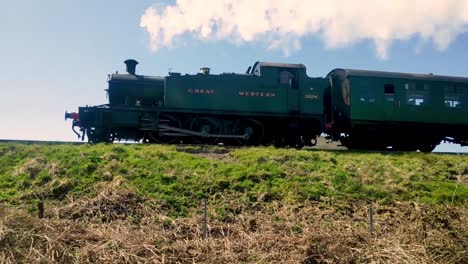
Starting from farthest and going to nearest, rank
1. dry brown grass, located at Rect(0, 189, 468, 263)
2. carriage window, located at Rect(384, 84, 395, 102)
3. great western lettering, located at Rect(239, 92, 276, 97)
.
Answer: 1. carriage window, located at Rect(384, 84, 395, 102)
2. great western lettering, located at Rect(239, 92, 276, 97)
3. dry brown grass, located at Rect(0, 189, 468, 263)

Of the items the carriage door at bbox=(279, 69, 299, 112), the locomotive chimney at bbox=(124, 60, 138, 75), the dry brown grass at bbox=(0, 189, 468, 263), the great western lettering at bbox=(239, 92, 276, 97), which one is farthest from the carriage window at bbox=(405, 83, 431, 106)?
the locomotive chimney at bbox=(124, 60, 138, 75)

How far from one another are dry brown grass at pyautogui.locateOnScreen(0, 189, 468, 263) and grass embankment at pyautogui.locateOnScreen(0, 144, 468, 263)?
0.02 m

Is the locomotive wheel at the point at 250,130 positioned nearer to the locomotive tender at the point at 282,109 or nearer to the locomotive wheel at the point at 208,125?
the locomotive tender at the point at 282,109

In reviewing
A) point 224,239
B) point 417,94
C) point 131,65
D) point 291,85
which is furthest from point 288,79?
point 224,239

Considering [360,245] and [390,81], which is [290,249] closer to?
[360,245]

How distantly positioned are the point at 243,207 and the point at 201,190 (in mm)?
1142

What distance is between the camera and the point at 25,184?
353 inches

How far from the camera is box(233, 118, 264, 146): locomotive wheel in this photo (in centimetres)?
1583

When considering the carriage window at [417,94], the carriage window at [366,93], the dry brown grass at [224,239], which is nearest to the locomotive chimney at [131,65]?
the carriage window at [366,93]

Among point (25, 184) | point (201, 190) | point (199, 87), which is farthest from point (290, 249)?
point (199, 87)

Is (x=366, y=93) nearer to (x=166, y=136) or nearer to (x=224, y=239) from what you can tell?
(x=166, y=136)

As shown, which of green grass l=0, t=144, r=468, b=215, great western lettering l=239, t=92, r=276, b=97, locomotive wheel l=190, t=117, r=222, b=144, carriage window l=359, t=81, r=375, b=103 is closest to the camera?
green grass l=0, t=144, r=468, b=215

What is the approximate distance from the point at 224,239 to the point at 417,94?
45.9ft

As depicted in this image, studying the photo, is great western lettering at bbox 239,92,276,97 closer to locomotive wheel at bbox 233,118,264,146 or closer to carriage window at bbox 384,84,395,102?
locomotive wheel at bbox 233,118,264,146
